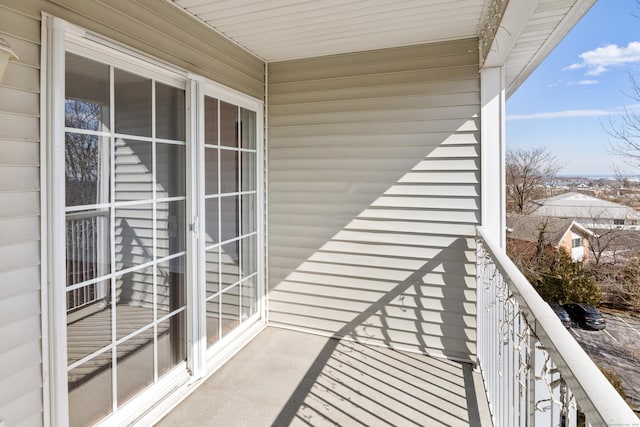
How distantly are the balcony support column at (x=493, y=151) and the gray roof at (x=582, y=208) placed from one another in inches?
22.8

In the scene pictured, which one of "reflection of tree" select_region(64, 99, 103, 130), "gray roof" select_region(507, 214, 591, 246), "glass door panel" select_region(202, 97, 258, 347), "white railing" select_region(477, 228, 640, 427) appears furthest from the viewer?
"gray roof" select_region(507, 214, 591, 246)

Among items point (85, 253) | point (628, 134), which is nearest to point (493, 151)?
point (628, 134)

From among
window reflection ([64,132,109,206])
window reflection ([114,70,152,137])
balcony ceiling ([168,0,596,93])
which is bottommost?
window reflection ([64,132,109,206])

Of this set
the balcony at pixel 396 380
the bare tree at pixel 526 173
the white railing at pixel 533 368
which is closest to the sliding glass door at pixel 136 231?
the balcony at pixel 396 380

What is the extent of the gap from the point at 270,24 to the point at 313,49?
24.4 inches

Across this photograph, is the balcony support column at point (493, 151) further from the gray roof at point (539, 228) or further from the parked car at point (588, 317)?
the parked car at point (588, 317)

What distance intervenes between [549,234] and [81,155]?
12.4 ft

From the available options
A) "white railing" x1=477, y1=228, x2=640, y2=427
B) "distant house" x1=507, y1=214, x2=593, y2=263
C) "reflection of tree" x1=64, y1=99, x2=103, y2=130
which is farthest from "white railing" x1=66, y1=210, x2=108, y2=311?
"distant house" x1=507, y1=214, x2=593, y2=263

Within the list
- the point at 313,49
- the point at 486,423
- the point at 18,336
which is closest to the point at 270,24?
the point at 313,49

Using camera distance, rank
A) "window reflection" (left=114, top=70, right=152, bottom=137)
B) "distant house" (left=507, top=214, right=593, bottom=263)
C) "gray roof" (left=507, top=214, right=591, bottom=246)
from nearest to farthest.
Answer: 1. "window reflection" (left=114, top=70, right=152, bottom=137)
2. "distant house" (left=507, top=214, right=593, bottom=263)
3. "gray roof" (left=507, top=214, right=591, bottom=246)

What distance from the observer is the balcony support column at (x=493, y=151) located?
2.88 m

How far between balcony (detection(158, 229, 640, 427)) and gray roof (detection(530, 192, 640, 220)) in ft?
2.68

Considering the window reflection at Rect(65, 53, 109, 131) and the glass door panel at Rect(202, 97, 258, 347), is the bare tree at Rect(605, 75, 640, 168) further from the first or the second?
the window reflection at Rect(65, 53, 109, 131)

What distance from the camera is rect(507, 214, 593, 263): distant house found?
2.70 m
